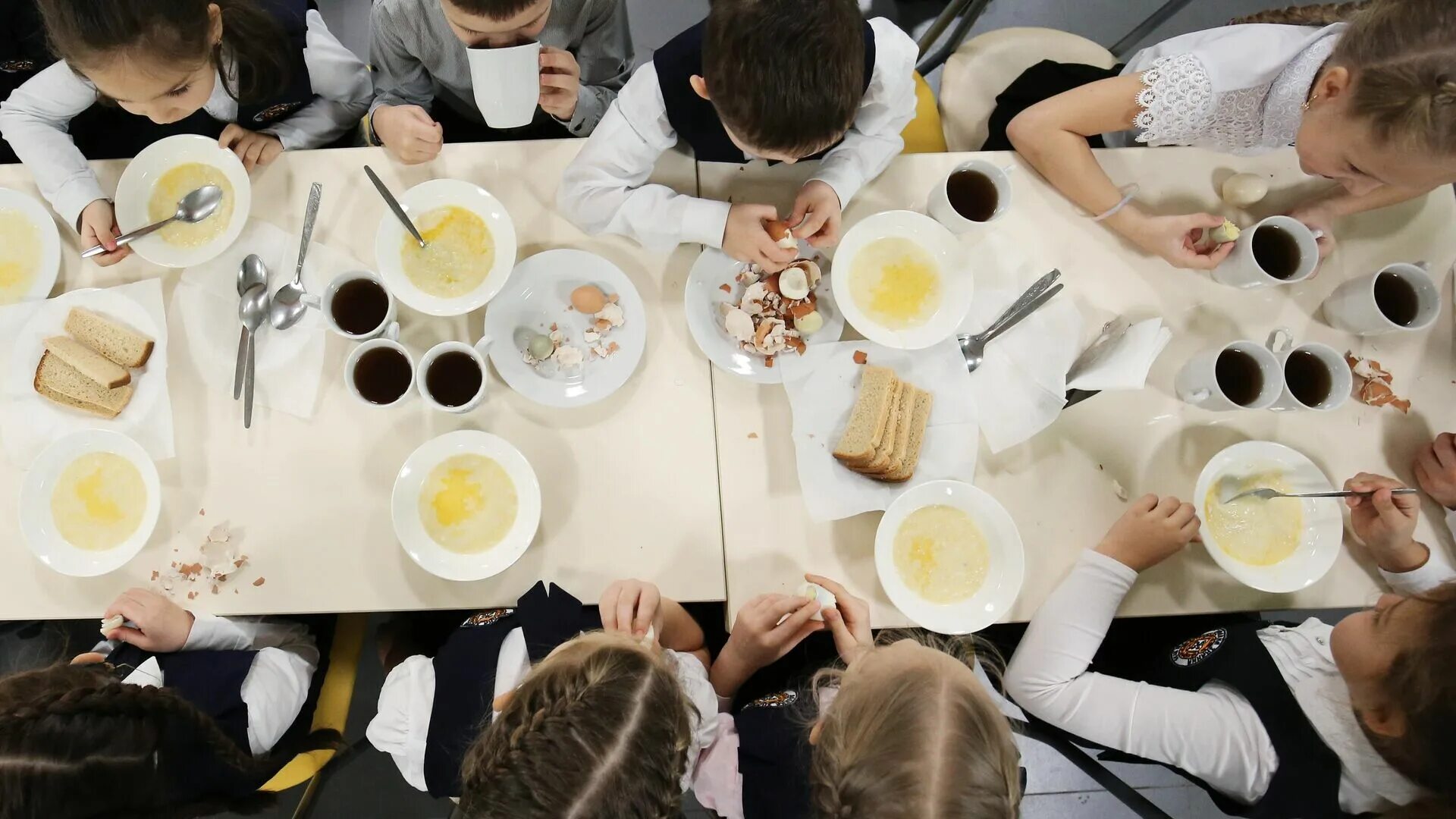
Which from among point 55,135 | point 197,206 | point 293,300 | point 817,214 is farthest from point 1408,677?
point 55,135

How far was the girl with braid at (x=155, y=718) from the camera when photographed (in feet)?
3.02

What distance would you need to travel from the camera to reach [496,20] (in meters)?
1.12

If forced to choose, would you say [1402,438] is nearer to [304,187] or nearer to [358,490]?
[358,490]

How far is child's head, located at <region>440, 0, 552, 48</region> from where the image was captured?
3.62ft

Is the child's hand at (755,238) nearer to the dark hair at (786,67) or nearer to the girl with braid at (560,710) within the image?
the dark hair at (786,67)

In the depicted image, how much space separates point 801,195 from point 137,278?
3.70 ft

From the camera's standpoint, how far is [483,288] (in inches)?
44.7

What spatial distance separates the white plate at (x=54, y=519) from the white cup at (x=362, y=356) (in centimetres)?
34

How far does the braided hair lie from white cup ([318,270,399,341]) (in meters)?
0.57

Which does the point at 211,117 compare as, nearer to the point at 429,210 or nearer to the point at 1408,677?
the point at 429,210

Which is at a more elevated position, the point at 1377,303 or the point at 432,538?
the point at 1377,303

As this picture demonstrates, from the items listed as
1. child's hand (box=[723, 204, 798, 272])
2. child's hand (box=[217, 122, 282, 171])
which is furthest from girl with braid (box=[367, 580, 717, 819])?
child's hand (box=[217, 122, 282, 171])

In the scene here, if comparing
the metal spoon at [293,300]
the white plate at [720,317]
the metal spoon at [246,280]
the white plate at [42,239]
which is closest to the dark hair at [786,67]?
the white plate at [720,317]

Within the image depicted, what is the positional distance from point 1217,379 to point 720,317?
2.70 feet
